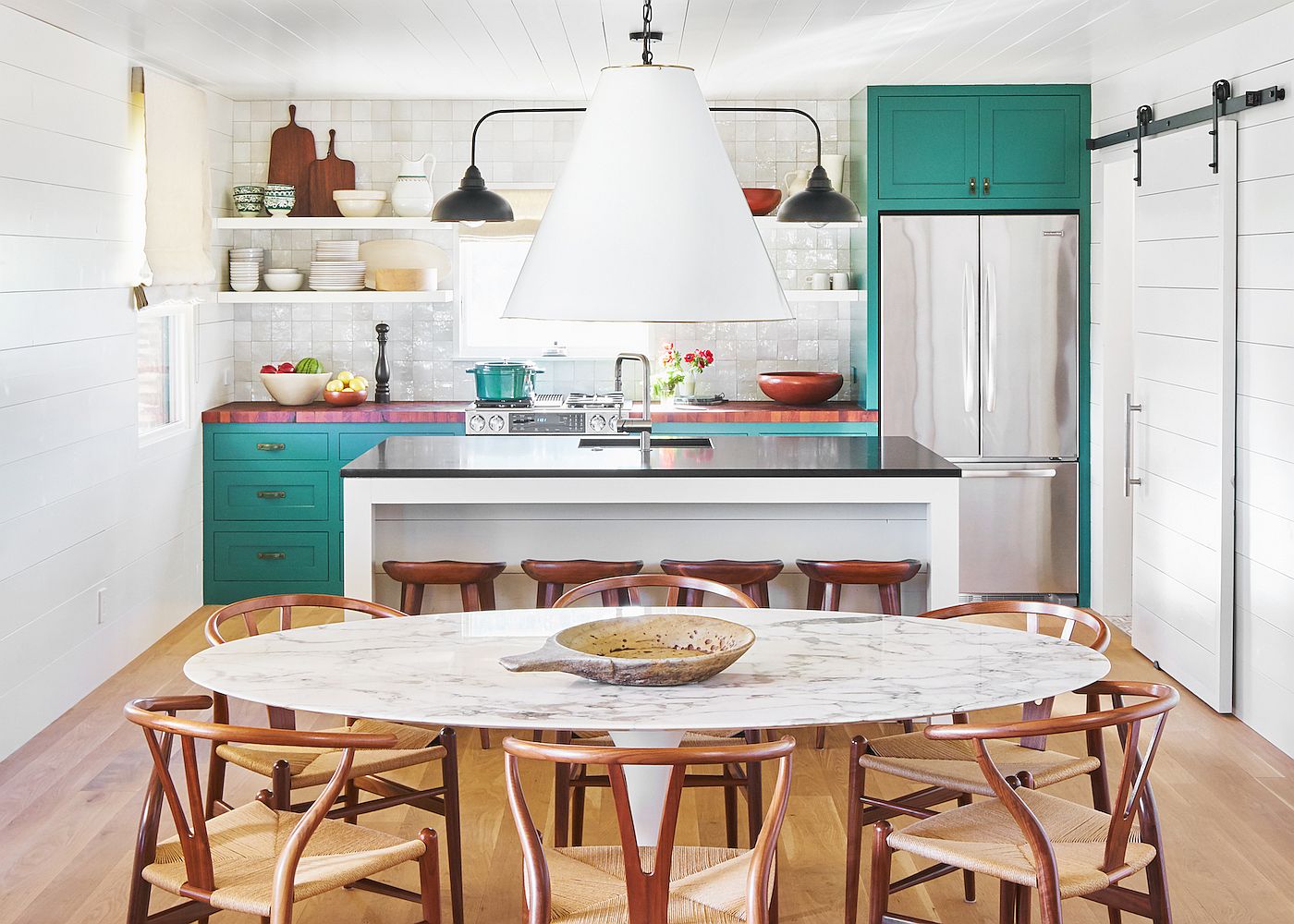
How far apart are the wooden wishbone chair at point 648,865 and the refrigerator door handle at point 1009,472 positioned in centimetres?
428

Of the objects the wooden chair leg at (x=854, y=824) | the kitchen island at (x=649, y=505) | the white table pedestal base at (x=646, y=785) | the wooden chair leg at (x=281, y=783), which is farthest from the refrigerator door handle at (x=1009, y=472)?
the wooden chair leg at (x=281, y=783)

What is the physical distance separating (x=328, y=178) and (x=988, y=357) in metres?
3.48

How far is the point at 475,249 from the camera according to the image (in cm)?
705

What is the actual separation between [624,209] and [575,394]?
3900mm

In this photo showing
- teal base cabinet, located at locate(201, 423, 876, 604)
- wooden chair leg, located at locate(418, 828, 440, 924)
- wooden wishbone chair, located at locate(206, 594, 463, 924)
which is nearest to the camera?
wooden chair leg, located at locate(418, 828, 440, 924)

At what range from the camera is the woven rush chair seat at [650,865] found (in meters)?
2.15

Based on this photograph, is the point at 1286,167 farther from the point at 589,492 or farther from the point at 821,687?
the point at 821,687

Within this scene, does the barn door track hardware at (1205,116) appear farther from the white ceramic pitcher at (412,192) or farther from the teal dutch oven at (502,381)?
the white ceramic pitcher at (412,192)

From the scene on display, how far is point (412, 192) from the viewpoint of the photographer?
22.2 ft

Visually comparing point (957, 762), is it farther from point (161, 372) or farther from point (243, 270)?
point (243, 270)

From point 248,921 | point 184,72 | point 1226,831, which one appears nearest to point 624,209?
point 248,921

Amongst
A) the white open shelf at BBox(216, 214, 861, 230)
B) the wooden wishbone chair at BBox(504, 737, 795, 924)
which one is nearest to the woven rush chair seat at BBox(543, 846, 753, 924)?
the wooden wishbone chair at BBox(504, 737, 795, 924)

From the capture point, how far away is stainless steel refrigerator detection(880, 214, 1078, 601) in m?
6.35

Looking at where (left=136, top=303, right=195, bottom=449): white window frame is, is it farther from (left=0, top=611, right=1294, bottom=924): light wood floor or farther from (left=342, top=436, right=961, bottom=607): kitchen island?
(left=342, top=436, right=961, bottom=607): kitchen island
